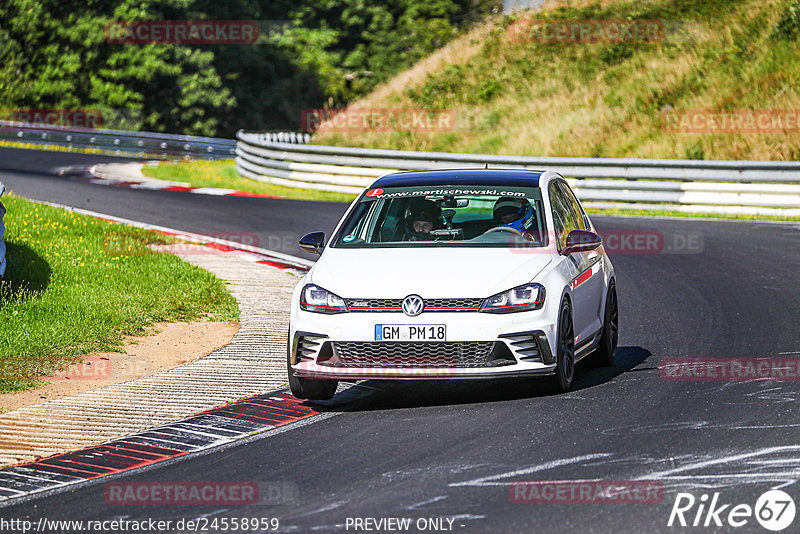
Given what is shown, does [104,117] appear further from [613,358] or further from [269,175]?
[613,358]

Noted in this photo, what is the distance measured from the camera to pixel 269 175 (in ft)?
98.3

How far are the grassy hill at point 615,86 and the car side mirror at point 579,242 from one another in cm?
1803

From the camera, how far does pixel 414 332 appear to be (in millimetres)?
8508

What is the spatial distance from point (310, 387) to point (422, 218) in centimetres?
173

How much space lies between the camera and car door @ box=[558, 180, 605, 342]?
31.9ft

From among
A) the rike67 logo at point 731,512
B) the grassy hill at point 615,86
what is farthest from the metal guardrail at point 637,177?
the rike67 logo at point 731,512

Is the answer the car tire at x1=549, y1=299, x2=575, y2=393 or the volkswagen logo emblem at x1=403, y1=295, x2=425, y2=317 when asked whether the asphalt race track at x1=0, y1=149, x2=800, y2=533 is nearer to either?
the car tire at x1=549, y1=299, x2=575, y2=393

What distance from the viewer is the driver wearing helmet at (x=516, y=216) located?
31.8ft

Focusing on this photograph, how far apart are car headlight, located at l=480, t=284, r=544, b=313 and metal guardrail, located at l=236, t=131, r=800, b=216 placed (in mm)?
14877

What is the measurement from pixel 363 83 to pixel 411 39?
4.45 metres

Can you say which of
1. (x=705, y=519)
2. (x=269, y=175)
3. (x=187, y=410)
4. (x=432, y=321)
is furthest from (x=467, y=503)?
(x=269, y=175)

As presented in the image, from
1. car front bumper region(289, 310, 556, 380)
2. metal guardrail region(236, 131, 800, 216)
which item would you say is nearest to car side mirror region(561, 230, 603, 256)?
car front bumper region(289, 310, 556, 380)

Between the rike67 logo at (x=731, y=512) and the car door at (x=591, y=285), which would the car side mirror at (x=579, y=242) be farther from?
the rike67 logo at (x=731, y=512)

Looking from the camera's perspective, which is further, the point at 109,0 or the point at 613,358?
the point at 109,0
